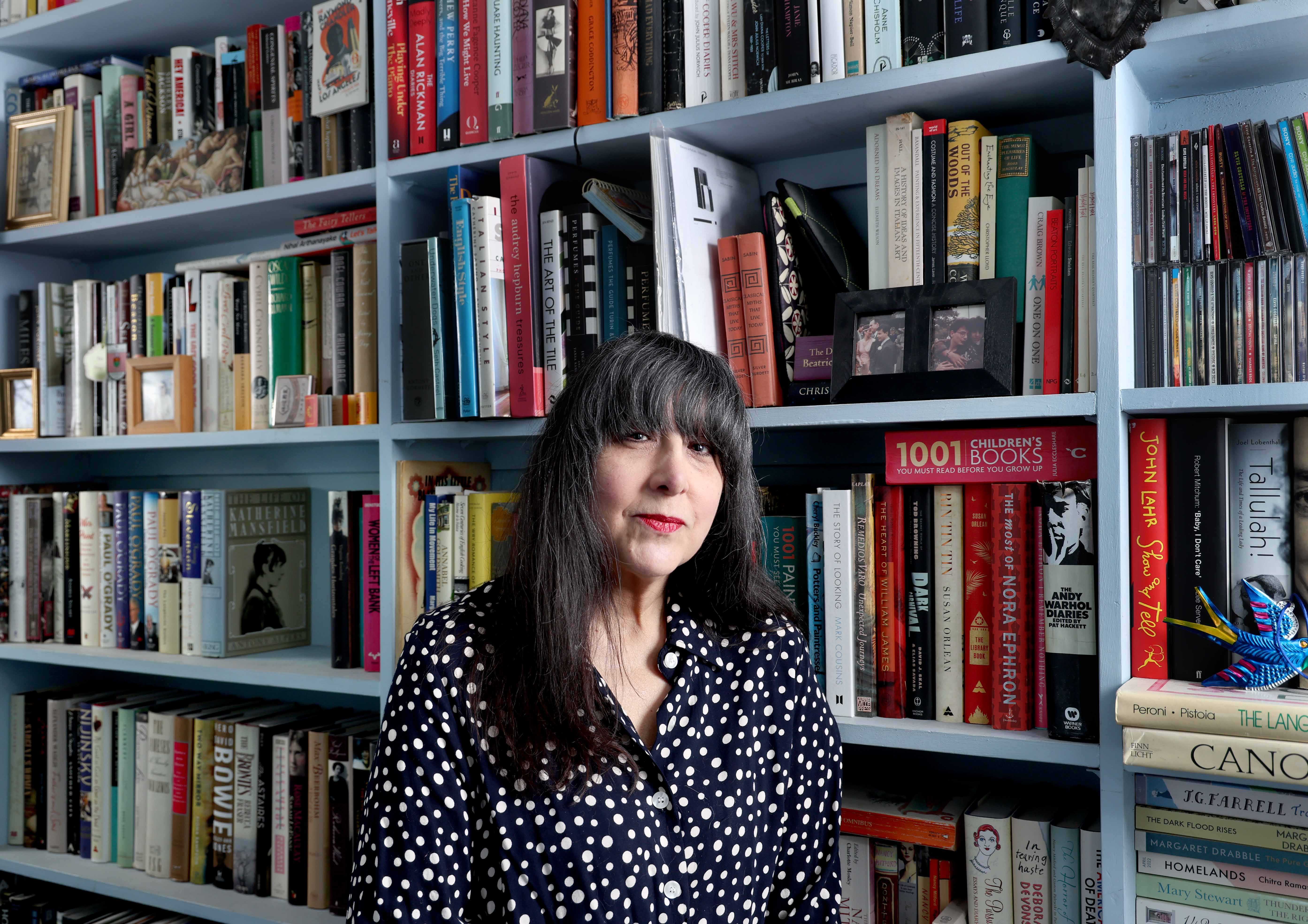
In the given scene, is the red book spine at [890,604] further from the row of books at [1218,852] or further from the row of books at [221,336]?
the row of books at [221,336]

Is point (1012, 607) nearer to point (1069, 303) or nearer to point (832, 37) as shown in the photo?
point (1069, 303)

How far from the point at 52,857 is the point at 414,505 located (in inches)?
43.3

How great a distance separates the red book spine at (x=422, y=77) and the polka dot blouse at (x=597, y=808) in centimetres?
73

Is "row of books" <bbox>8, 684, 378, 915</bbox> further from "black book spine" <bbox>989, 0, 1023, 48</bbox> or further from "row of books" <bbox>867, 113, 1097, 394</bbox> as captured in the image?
"black book spine" <bbox>989, 0, 1023, 48</bbox>

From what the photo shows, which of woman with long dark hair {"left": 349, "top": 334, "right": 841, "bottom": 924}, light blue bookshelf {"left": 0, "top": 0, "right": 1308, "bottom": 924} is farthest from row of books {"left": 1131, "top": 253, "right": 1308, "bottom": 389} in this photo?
woman with long dark hair {"left": 349, "top": 334, "right": 841, "bottom": 924}

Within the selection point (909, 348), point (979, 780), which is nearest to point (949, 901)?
point (979, 780)

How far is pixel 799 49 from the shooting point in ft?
4.08

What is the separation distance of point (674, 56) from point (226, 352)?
0.99m

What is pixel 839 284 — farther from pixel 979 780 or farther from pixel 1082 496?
pixel 979 780

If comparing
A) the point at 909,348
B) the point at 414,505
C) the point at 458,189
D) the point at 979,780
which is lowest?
the point at 979,780

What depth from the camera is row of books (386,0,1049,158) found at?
1.20m

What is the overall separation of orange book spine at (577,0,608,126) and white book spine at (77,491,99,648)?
1.21 meters

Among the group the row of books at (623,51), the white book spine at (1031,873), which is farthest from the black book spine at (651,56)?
the white book spine at (1031,873)

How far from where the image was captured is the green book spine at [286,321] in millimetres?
1740
